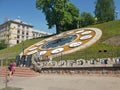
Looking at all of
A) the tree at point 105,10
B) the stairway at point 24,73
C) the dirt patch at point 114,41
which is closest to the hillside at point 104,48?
the dirt patch at point 114,41

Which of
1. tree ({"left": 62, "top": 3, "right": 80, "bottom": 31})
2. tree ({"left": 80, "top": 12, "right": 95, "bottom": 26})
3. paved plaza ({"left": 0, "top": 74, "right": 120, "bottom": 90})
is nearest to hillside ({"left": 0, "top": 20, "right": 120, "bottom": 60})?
paved plaza ({"left": 0, "top": 74, "right": 120, "bottom": 90})

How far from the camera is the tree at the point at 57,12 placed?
52791 mm

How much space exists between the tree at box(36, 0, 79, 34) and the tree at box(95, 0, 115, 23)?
1799cm

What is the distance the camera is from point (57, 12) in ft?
174

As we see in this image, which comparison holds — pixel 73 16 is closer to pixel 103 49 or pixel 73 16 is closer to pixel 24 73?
pixel 103 49

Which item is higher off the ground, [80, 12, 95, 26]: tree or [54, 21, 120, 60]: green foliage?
[80, 12, 95, 26]: tree

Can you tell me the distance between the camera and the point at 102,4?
76.8 meters

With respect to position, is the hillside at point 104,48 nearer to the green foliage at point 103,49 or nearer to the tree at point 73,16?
the green foliage at point 103,49

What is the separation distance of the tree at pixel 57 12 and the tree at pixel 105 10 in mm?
17986

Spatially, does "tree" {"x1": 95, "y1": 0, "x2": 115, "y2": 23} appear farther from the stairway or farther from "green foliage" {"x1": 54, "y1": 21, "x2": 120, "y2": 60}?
the stairway

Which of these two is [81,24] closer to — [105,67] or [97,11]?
[97,11]

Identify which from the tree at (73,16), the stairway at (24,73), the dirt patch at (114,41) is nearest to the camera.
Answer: the stairway at (24,73)

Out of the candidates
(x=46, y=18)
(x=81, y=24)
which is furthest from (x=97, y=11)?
(x=46, y=18)

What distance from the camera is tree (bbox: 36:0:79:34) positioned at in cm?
5279
